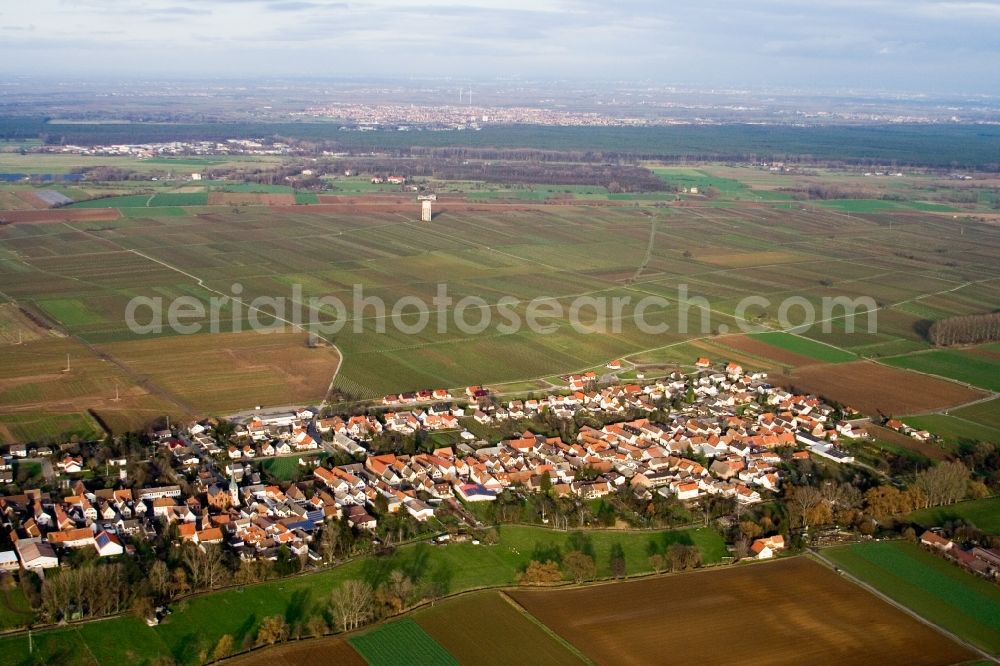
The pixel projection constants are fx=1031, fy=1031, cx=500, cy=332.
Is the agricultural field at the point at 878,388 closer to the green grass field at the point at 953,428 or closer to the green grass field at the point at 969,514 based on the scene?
the green grass field at the point at 953,428

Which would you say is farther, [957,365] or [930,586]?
[957,365]

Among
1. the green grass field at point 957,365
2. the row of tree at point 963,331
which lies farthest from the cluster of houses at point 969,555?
the row of tree at point 963,331

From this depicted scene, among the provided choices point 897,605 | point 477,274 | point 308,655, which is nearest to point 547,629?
point 308,655

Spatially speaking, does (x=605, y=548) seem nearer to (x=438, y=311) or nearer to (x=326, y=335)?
(x=326, y=335)

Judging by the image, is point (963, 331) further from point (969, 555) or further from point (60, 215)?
point (60, 215)

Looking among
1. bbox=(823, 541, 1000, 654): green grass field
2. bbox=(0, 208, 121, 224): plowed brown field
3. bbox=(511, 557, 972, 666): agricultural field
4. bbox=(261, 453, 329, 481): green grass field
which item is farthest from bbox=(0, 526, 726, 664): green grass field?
bbox=(0, 208, 121, 224): plowed brown field

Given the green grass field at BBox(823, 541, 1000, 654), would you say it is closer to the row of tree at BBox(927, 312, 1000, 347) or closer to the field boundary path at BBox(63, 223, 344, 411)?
the field boundary path at BBox(63, 223, 344, 411)

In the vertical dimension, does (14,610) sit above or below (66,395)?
below
